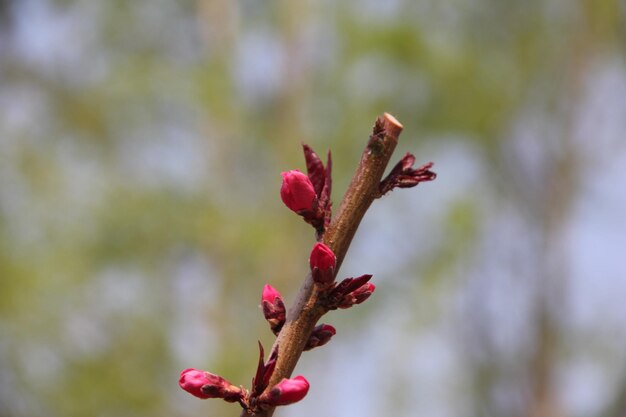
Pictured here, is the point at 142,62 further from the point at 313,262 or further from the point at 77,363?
the point at 313,262

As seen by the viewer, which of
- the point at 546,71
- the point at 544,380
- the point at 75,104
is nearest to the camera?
the point at 544,380

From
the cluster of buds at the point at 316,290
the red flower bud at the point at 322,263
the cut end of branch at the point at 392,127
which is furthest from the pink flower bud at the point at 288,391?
the cut end of branch at the point at 392,127

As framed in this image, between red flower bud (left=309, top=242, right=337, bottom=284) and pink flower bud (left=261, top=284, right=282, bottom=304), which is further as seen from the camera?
pink flower bud (left=261, top=284, right=282, bottom=304)

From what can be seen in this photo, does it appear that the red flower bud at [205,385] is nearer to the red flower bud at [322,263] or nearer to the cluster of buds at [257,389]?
the cluster of buds at [257,389]

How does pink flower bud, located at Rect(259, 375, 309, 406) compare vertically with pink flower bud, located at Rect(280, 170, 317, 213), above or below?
below

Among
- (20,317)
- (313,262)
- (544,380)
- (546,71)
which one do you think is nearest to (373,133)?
(313,262)

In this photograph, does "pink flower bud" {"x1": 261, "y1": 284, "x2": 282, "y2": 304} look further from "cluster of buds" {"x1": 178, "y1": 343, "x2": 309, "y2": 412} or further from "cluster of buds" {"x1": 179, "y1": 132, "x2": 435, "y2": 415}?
"cluster of buds" {"x1": 178, "y1": 343, "x2": 309, "y2": 412}

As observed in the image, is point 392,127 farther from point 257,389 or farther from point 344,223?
point 257,389

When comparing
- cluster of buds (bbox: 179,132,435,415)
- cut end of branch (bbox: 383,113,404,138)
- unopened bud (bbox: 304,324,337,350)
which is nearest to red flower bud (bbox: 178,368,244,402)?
cluster of buds (bbox: 179,132,435,415)
